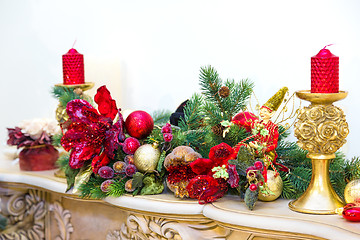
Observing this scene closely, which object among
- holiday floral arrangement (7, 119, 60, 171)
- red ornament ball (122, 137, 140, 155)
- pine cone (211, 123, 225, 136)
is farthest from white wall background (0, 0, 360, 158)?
red ornament ball (122, 137, 140, 155)

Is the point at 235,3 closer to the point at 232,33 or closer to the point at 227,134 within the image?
the point at 232,33

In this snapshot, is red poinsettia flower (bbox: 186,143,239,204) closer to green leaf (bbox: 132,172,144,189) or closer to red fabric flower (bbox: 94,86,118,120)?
green leaf (bbox: 132,172,144,189)

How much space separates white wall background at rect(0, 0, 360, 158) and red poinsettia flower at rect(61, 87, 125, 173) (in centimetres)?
60

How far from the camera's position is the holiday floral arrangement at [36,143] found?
1.42m

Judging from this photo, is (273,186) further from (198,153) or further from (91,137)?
(91,137)

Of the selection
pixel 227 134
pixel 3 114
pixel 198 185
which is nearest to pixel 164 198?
pixel 198 185

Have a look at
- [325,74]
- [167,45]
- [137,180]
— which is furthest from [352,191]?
[167,45]

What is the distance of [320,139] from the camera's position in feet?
2.93

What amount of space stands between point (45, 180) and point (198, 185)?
503 millimetres

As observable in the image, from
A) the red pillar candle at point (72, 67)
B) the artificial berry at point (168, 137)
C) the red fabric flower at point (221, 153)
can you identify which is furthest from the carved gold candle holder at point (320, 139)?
the red pillar candle at point (72, 67)

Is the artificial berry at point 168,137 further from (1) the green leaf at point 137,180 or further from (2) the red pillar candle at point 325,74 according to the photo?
(2) the red pillar candle at point 325,74

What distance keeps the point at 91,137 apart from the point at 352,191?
22.2 inches

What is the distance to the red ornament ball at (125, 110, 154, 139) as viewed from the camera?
1151mm

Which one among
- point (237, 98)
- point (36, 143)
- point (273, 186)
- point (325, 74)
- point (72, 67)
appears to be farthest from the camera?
point (36, 143)
